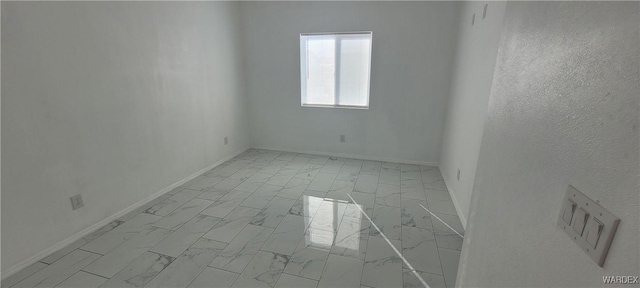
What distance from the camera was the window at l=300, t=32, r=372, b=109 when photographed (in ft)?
13.0

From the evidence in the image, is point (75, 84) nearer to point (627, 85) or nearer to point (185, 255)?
point (185, 255)

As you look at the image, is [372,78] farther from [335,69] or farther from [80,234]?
[80,234]

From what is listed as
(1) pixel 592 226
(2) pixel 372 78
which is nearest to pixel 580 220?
(1) pixel 592 226

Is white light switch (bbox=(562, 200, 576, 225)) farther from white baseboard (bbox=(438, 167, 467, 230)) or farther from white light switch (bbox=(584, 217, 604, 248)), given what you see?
white baseboard (bbox=(438, 167, 467, 230))

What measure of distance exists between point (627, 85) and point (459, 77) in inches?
115

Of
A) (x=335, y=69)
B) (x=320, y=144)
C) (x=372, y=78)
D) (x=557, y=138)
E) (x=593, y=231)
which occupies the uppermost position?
(x=335, y=69)

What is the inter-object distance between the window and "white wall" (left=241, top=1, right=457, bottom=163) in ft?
0.39

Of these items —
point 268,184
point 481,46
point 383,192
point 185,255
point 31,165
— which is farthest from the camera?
point 268,184

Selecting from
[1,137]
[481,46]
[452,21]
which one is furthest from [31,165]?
[452,21]

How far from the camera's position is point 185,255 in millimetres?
1979

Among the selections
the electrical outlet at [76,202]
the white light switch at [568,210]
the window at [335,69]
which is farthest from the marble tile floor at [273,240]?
the window at [335,69]

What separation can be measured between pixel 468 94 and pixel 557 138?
221cm

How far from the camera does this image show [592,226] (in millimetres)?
531

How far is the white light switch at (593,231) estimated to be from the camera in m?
0.52
